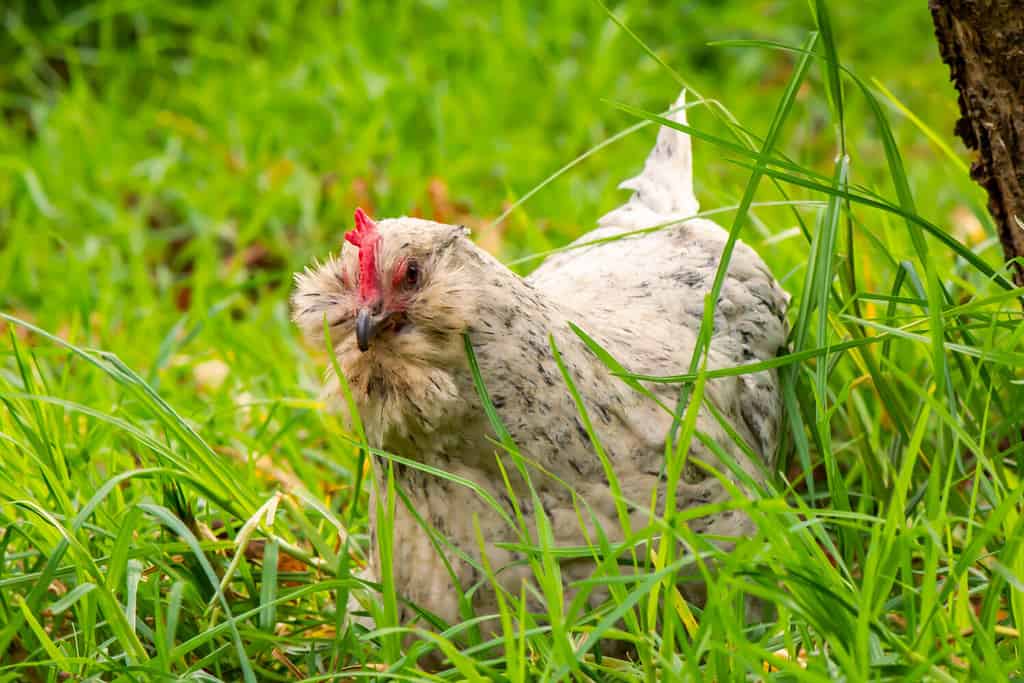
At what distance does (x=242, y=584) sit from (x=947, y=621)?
1.31 m

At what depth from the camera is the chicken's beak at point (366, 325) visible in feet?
6.59

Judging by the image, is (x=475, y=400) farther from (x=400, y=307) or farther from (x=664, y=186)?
(x=664, y=186)

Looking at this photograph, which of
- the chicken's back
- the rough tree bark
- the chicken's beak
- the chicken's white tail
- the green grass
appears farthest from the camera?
the chicken's white tail

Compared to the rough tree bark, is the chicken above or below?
below

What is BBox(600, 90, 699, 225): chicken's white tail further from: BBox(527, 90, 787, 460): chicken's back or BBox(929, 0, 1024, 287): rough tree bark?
BBox(929, 0, 1024, 287): rough tree bark

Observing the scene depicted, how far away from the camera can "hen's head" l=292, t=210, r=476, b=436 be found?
205 cm

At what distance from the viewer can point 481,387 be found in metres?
2.09

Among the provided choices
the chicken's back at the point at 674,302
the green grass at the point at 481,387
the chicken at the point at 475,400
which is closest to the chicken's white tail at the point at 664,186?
the chicken's back at the point at 674,302

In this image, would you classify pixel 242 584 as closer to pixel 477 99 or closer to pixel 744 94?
pixel 477 99

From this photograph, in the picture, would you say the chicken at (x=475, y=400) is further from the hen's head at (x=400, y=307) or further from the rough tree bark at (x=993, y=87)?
the rough tree bark at (x=993, y=87)

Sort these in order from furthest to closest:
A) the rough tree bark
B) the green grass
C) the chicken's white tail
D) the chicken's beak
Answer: the chicken's white tail < the rough tree bark < the chicken's beak < the green grass

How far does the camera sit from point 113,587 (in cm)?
203

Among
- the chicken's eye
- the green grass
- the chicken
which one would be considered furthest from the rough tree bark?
the chicken's eye

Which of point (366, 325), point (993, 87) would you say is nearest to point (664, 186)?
point (993, 87)
